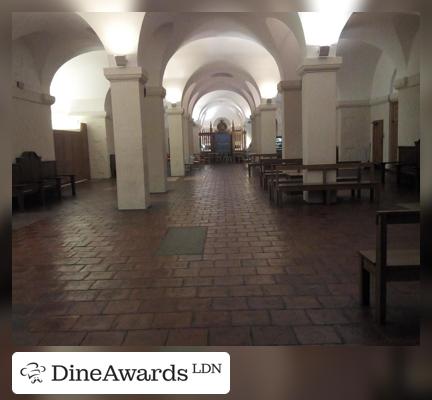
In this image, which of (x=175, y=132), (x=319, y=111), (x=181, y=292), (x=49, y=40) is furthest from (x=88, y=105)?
(x=181, y=292)

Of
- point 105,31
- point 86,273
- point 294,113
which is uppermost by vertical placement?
point 105,31

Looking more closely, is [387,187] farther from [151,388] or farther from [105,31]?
[151,388]

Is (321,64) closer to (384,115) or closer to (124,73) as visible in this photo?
(124,73)

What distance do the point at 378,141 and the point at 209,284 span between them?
1833 cm

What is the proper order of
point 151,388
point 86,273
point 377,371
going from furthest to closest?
point 86,273
point 377,371
point 151,388

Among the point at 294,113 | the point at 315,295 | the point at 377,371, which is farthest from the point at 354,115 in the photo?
the point at 377,371

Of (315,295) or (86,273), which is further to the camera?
(86,273)

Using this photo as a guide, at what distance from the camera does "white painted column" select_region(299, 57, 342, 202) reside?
943cm

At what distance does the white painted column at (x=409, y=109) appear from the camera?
560 inches

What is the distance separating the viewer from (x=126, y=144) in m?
9.83

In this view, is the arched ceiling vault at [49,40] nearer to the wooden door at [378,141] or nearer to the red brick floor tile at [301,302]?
the red brick floor tile at [301,302]

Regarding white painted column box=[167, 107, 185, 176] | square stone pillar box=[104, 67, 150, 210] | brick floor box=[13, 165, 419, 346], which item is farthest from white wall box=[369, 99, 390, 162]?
square stone pillar box=[104, 67, 150, 210]

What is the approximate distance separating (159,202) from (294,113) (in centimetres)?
560

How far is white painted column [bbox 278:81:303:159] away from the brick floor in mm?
5611
